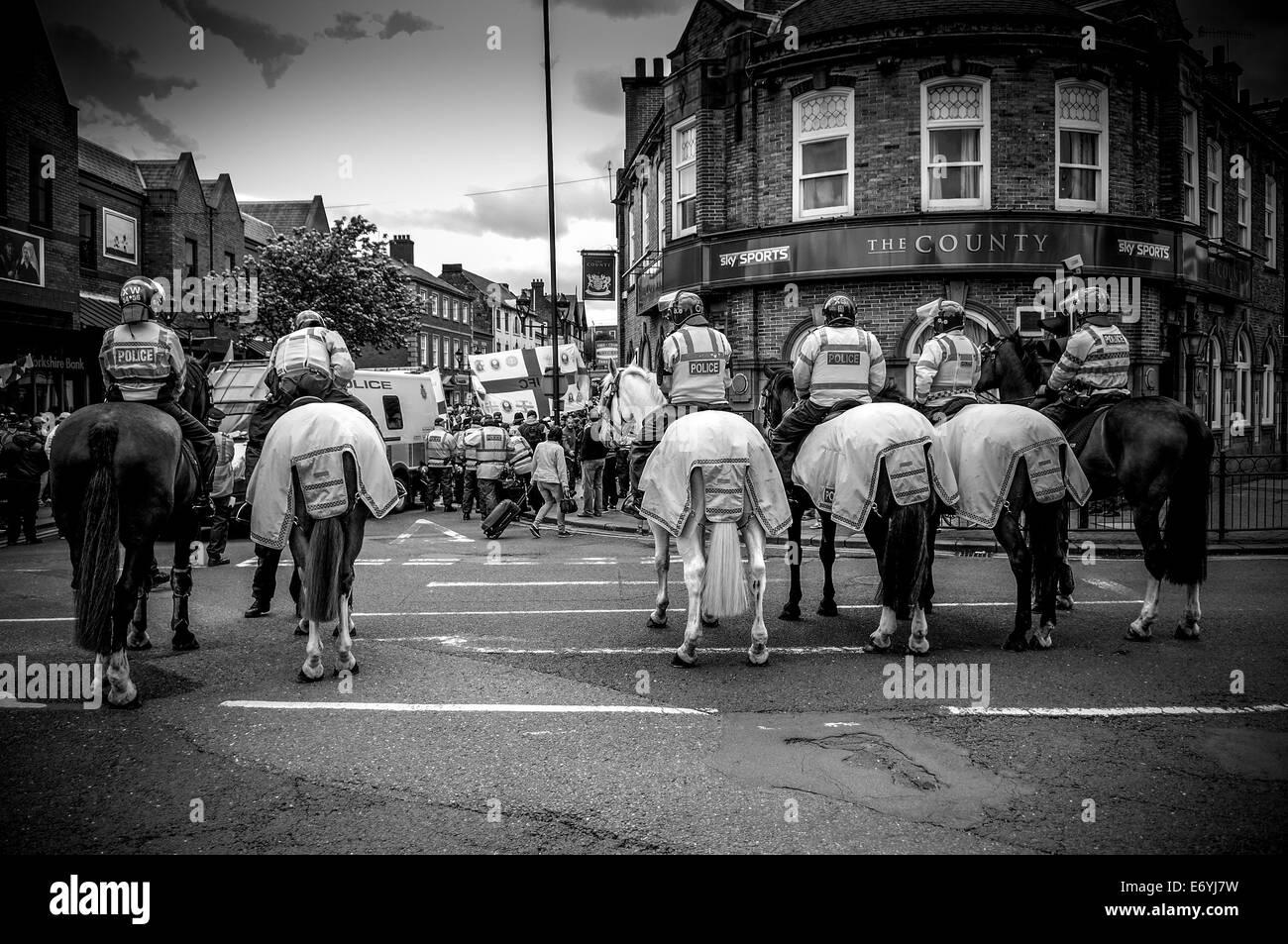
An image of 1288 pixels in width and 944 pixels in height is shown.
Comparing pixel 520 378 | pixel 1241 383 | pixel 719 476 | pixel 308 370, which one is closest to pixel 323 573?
pixel 308 370

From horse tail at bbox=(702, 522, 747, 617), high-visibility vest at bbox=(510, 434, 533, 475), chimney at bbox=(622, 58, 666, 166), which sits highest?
chimney at bbox=(622, 58, 666, 166)

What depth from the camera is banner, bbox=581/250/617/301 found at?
30.1 meters

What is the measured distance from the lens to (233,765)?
449 centimetres

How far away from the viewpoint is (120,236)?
32031 millimetres

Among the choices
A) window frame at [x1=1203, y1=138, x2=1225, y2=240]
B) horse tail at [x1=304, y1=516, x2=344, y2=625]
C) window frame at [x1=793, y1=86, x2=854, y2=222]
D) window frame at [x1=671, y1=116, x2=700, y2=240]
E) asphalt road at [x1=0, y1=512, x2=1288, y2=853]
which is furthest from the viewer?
window frame at [x1=1203, y1=138, x2=1225, y2=240]

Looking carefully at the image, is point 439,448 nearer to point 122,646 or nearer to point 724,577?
point 122,646

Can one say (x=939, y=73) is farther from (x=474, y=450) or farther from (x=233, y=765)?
(x=233, y=765)

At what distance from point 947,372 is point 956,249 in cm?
1109

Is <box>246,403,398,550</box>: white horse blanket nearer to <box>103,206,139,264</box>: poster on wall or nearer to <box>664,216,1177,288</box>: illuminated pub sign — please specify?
<box>664,216,1177,288</box>: illuminated pub sign

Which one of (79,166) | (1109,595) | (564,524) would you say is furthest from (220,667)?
(79,166)

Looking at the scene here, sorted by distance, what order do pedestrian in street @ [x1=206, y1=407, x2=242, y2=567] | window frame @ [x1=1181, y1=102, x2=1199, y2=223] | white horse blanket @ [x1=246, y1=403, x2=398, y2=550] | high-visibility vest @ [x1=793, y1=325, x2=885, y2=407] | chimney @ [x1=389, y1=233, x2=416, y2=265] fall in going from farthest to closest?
chimney @ [x1=389, y1=233, x2=416, y2=265] → window frame @ [x1=1181, y1=102, x2=1199, y2=223] → pedestrian in street @ [x1=206, y1=407, x2=242, y2=567] → high-visibility vest @ [x1=793, y1=325, x2=885, y2=407] → white horse blanket @ [x1=246, y1=403, x2=398, y2=550]

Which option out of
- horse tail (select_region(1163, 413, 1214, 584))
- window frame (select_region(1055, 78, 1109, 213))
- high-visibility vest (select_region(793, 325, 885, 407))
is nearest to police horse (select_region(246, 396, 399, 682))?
high-visibility vest (select_region(793, 325, 885, 407))

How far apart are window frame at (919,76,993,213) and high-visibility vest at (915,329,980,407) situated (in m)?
11.2

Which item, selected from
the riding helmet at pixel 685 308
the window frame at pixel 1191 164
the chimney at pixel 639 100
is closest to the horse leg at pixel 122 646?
the riding helmet at pixel 685 308
